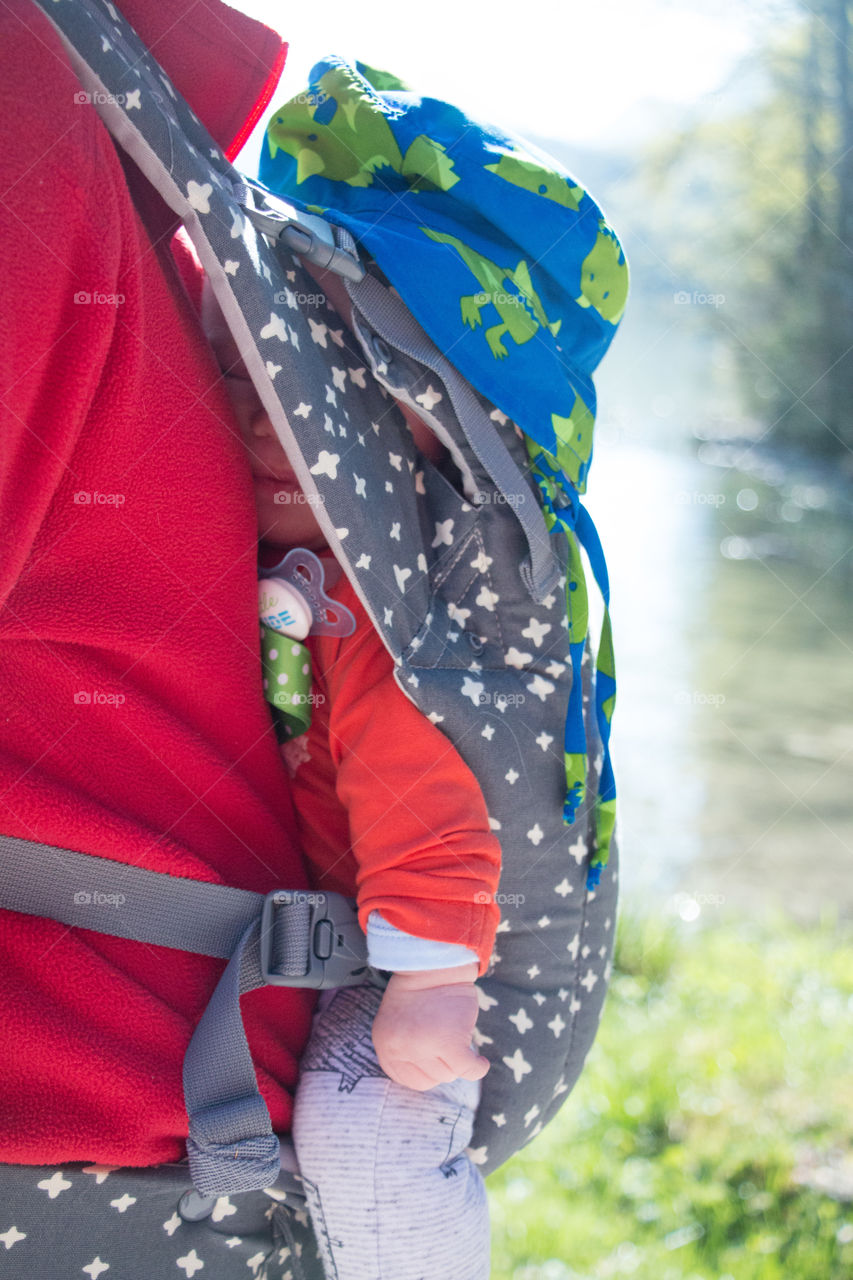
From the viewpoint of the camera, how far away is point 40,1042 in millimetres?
1055

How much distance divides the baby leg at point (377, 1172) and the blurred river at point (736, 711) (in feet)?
12.1

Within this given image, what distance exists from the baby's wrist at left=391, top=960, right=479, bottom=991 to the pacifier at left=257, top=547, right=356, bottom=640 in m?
0.49

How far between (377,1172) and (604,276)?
53.2 inches

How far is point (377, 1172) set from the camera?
1253 millimetres

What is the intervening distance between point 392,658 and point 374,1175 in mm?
669

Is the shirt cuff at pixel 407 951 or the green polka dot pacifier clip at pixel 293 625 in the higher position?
the green polka dot pacifier clip at pixel 293 625

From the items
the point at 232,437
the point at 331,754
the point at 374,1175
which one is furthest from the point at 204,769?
the point at 374,1175
